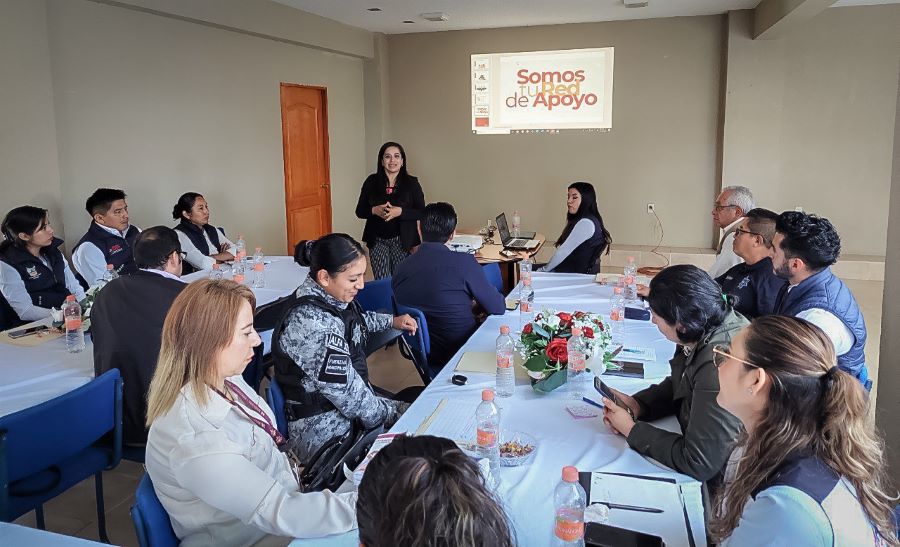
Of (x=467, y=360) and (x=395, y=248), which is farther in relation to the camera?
(x=395, y=248)

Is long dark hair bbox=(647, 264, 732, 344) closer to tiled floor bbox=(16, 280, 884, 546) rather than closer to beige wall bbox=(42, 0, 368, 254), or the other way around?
tiled floor bbox=(16, 280, 884, 546)

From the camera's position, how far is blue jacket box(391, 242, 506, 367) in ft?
10.6

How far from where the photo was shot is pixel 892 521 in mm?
1256

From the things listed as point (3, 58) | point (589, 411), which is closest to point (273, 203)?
point (3, 58)

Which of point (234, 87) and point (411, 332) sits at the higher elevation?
point (234, 87)

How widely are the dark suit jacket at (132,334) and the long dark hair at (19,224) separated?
4.81 ft

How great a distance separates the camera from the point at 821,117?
23.5 feet

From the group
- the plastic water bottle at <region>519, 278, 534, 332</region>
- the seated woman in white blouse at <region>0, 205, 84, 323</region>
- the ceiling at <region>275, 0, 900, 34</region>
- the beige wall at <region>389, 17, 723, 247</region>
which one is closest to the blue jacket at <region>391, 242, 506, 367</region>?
the plastic water bottle at <region>519, 278, 534, 332</region>

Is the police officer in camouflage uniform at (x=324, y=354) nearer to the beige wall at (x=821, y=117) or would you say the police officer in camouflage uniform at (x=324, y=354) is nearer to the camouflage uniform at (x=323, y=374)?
the camouflage uniform at (x=323, y=374)

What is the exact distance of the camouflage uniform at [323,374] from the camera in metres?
2.19

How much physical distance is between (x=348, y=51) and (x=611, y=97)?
10.2ft

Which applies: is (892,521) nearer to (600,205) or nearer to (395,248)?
(395,248)

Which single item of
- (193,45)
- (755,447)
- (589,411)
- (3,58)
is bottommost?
(589,411)

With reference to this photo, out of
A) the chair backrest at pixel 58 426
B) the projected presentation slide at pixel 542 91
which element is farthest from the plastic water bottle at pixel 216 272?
the projected presentation slide at pixel 542 91
